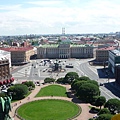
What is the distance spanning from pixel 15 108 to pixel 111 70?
8002cm

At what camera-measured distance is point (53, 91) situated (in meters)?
93.9

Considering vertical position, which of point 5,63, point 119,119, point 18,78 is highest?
point 119,119

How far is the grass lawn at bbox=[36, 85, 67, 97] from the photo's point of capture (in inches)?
3524

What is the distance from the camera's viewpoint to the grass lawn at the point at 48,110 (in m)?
67.0

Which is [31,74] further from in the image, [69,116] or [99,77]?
[69,116]

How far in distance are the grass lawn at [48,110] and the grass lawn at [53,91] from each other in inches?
343

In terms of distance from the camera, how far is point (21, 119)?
215 ft

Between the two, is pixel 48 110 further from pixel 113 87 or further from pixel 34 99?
pixel 113 87

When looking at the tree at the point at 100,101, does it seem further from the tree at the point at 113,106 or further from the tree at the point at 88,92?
the tree at the point at 88,92

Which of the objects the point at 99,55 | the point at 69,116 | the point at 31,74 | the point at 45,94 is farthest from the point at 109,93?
the point at 99,55

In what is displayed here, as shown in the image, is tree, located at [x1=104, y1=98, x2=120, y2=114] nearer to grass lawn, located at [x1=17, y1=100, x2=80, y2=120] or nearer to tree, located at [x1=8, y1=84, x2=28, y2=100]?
grass lawn, located at [x1=17, y1=100, x2=80, y2=120]

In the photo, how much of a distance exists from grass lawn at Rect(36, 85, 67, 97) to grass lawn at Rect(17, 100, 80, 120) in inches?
343

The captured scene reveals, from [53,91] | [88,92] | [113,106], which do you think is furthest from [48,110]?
[53,91]

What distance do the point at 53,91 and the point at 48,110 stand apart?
2206cm
